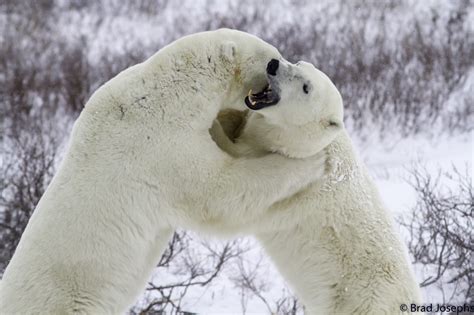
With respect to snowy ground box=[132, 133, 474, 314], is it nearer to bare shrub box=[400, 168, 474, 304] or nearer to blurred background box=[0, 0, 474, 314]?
blurred background box=[0, 0, 474, 314]

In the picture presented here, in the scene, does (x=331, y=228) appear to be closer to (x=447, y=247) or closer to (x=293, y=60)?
(x=447, y=247)

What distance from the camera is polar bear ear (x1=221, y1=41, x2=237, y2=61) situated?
330cm

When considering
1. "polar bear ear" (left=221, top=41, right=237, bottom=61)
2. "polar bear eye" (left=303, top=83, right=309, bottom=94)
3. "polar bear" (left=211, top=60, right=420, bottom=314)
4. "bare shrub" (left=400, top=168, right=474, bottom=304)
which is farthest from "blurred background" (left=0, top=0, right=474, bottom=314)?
"polar bear ear" (left=221, top=41, right=237, bottom=61)

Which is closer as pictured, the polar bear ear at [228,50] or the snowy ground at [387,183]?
the polar bear ear at [228,50]

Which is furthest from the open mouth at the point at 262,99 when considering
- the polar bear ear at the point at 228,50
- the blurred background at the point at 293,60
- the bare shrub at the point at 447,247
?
the bare shrub at the point at 447,247

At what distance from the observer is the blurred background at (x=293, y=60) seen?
7.30 metres

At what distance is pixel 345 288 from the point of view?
11.6ft

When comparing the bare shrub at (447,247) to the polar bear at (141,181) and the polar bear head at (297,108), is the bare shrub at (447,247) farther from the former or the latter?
the polar bear at (141,181)

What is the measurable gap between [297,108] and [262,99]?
18cm

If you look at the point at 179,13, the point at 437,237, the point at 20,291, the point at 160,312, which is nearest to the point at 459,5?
the point at 179,13

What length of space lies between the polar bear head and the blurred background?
285 cm

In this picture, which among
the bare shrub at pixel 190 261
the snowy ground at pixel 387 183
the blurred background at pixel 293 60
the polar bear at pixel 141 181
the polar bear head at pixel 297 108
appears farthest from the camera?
the bare shrub at pixel 190 261

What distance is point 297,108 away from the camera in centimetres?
331

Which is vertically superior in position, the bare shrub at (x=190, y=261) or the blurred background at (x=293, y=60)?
the blurred background at (x=293, y=60)
